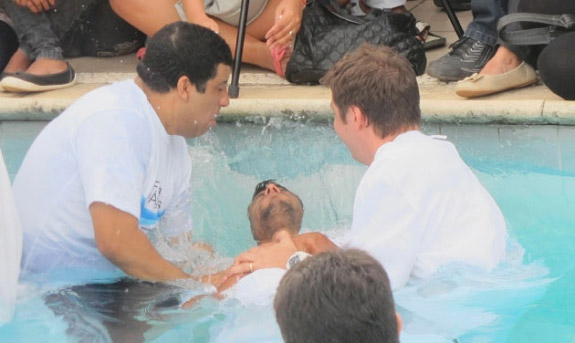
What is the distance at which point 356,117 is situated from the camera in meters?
3.56

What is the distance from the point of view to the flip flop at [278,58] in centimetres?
582

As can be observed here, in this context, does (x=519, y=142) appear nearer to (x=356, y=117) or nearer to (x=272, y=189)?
(x=272, y=189)

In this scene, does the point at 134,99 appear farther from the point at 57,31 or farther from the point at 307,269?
the point at 57,31

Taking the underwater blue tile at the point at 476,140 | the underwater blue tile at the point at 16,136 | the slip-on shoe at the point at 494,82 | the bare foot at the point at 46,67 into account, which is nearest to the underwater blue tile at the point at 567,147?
the underwater blue tile at the point at 476,140

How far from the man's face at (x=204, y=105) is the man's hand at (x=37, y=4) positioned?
2.56 m

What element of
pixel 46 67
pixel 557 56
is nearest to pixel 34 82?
pixel 46 67

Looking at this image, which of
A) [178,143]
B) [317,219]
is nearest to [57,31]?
[317,219]

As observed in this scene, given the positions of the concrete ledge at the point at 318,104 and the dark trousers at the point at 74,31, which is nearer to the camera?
the concrete ledge at the point at 318,104

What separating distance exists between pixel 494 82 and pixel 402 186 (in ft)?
7.14

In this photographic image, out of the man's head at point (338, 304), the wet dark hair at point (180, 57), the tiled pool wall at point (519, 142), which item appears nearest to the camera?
the man's head at point (338, 304)

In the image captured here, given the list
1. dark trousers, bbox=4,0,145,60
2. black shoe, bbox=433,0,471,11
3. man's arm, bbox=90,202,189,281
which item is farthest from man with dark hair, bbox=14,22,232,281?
black shoe, bbox=433,0,471,11

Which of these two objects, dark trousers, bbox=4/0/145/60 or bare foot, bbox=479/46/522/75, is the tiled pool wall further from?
dark trousers, bbox=4/0/145/60

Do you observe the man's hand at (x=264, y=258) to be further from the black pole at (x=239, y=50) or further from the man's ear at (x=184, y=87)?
the black pole at (x=239, y=50)

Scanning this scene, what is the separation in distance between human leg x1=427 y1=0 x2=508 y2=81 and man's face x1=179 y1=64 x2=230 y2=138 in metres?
2.11
